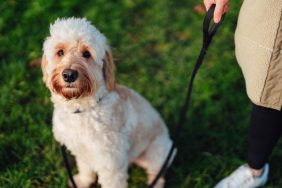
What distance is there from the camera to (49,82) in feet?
9.87

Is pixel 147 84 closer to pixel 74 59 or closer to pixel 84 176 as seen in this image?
A: pixel 84 176

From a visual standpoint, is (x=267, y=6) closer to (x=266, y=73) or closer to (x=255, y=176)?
(x=266, y=73)

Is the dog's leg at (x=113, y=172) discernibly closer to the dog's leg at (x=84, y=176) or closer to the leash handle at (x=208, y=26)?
the dog's leg at (x=84, y=176)

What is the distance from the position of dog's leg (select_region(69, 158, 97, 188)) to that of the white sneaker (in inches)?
38.2

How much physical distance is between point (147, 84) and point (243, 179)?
136 centimetres

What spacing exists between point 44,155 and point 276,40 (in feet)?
7.07

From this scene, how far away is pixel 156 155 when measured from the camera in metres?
3.84

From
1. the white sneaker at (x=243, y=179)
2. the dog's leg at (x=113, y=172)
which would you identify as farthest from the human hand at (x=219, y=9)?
the white sneaker at (x=243, y=179)

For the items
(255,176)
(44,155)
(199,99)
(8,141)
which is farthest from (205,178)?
(8,141)

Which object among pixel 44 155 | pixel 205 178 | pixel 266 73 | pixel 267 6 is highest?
pixel 267 6

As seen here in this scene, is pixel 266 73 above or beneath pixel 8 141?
above

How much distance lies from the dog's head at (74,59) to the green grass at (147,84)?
3.50 ft

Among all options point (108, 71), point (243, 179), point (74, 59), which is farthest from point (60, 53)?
point (243, 179)

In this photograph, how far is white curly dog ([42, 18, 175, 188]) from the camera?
3.01 meters
